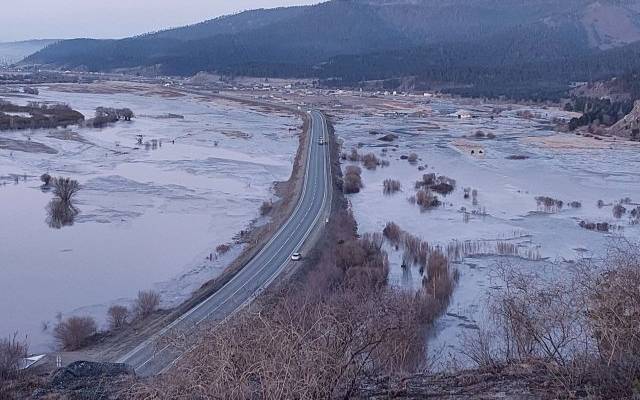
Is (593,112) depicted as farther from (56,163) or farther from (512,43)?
(512,43)

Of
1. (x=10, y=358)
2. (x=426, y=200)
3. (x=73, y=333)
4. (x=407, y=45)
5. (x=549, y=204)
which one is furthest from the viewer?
(x=407, y=45)

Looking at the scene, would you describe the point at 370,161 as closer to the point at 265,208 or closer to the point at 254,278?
the point at 265,208

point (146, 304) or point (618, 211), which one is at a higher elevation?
point (618, 211)

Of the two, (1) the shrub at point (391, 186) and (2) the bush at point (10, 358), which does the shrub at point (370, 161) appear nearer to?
(1) the shrub at point (391, 186)

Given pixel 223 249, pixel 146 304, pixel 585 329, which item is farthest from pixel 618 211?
pixel 585 329

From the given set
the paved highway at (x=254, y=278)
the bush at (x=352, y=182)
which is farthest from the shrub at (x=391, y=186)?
the paved highway at (x=254, y=278)

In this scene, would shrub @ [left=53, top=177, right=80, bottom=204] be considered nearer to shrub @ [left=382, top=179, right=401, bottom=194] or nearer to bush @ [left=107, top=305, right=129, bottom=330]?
bush @ [left=107, top=305, right=129, bottom=330]

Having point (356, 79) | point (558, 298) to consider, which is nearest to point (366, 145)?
point (558, 298)
